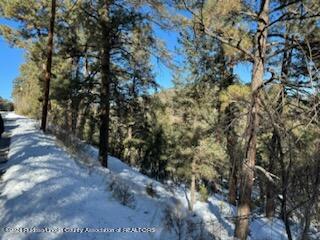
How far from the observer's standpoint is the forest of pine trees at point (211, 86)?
299 cm

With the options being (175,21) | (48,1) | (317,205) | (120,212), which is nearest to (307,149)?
(317,205)

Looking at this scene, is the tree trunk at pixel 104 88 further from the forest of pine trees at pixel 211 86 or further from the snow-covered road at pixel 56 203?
the snow-covered road at pixel 56 203

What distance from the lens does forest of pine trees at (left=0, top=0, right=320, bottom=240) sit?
299cm

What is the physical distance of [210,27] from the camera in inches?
349

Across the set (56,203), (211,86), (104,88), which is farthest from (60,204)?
(211,86)

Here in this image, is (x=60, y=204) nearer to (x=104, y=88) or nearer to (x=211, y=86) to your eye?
(x=104, y=88)

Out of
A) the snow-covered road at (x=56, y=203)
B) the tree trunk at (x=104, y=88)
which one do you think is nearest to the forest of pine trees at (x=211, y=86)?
the tree trunk at (x=104, y=88)

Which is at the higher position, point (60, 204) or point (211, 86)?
point (211, 86)

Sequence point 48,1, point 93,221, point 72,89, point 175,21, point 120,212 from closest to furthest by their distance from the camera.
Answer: point 93,221 < point 120,212 < point 175,21 < point 72,89 < point 48,1

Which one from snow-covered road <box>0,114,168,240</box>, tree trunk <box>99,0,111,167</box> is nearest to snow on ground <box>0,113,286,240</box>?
snow-covered road <box>0,114,168,240</box>

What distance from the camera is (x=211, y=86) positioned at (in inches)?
677

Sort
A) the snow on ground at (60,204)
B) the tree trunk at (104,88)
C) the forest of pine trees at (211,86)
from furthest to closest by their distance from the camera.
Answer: the tree trunk at (104,88), the snow on ground at (60,204), the forest of pine trees at (211,86)

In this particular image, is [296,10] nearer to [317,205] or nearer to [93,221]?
[93,221]

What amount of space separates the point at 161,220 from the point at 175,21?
586 cm
